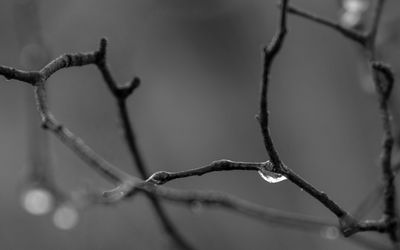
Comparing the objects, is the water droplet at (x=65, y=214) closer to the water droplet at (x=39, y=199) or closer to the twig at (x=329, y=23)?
the water droplet at (x=39, y=199)

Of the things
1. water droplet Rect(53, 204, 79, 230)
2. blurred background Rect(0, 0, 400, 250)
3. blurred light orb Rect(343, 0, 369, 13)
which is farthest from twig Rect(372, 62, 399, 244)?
blurred background Rect(0, 0, 400, 250)

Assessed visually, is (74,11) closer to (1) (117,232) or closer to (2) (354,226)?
(1) (117,232)

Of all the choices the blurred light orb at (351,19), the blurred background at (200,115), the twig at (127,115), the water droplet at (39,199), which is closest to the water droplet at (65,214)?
the water droplet at (39,199)

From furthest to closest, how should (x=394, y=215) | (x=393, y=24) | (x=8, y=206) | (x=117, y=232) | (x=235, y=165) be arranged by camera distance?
(x=8, y=206)
(x=117, y=232)
(x=393, y=24)
(x=394, y=215)
(x=235, y=165)

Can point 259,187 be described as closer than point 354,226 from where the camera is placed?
No

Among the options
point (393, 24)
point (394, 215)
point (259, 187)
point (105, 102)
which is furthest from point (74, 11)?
point (394, 215)

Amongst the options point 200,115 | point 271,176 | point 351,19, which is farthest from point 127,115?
point 200,115

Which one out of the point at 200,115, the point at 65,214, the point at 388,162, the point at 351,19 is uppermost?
the point at 351,19

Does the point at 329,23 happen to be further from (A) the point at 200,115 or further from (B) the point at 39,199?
(A) the point at 200,115
